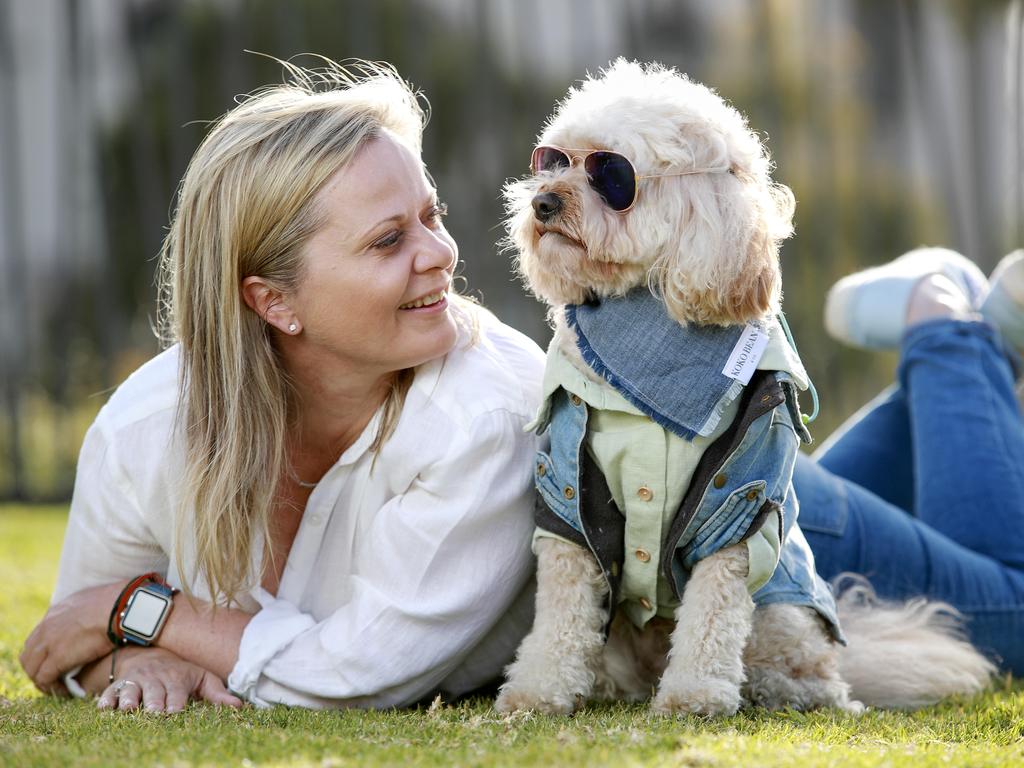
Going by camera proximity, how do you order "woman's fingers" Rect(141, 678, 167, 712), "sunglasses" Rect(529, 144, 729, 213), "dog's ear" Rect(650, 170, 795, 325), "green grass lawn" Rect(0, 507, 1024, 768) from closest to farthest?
"green grass lawn" Rect(0, 507, 1024, 768) < "dog's ear" Rect(650, 170, 795, 325) < "sunglasses" Rect(529, 144, 729, 213) < "woman's fingers" Rect(141, 678, 167, 712)

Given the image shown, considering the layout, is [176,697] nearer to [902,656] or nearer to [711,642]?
[711,642]

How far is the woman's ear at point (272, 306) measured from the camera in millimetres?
2928

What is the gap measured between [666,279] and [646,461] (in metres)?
0.39

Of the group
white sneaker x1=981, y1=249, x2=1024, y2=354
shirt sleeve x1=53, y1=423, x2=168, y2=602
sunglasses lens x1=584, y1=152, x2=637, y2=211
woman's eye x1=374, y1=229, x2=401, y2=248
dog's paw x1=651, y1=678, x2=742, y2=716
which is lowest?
dog's paw x1=651, y1=678, x2=742, y2=716

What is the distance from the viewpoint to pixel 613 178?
2.62m

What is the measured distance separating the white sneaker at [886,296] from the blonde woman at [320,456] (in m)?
1.33

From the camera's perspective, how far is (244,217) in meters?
2.84

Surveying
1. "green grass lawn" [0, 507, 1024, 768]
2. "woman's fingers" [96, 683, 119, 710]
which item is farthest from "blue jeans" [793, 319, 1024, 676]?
"woman's fingers" [96, 683, 119, 710]

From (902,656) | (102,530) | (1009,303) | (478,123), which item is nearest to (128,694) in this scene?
(102,530)

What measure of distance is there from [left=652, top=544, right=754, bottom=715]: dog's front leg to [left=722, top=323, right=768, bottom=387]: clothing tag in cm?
37

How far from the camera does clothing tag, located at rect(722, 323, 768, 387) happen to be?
255cm

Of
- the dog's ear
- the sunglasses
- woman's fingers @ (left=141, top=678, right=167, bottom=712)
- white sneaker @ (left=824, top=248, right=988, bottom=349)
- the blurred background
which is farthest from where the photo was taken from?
the blurred background

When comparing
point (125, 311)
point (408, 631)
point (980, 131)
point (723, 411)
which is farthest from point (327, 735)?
point (980, 131)

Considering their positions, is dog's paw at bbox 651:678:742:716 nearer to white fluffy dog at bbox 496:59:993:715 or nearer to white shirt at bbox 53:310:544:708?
white fluffy dog at bbox 496:59:993:715
